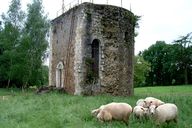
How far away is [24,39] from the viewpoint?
120 ft

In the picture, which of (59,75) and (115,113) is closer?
(115,113)

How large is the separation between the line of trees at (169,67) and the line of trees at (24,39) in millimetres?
33263

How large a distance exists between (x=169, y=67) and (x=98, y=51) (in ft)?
154

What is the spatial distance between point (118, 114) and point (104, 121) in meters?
0.49

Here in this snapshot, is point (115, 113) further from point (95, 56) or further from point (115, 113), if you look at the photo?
point (95, 56)

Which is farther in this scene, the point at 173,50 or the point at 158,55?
the point at 158,55

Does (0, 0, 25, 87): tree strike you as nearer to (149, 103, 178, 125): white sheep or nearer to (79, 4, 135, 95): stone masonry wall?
(79, 4, 135, 95): stone masonry wall

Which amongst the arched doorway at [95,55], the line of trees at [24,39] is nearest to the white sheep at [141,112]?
the arched doorway at [95,55]

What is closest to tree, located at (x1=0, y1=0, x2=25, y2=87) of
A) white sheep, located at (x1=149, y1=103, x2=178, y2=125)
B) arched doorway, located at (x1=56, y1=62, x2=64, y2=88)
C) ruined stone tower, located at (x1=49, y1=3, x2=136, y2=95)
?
arched doorway, located at (x1=56, y1=62, x2=64, y2=88)

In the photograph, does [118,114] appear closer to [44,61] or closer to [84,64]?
[84,64]

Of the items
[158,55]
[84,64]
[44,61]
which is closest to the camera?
[84,64]

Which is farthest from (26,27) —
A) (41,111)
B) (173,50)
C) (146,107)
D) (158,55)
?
(158,55)

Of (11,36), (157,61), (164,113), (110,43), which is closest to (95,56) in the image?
(110,43)

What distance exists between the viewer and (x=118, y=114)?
1178 cm
